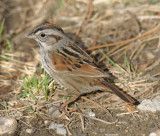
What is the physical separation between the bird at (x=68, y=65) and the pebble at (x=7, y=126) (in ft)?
3.04

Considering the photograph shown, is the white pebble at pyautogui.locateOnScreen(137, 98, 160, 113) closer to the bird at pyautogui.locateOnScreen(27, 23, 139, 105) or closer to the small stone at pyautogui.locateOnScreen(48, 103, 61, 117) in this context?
the bird at pyautogui.locateOnScreen(27, 23, 139, 105)

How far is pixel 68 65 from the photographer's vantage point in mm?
4141

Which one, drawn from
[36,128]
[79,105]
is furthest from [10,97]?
[79,105]

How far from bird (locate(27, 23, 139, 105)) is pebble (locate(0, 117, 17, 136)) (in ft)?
3.04

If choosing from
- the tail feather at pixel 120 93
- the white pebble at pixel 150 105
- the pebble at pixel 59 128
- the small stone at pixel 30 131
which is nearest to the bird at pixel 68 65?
the tail feather at pixel 120 93

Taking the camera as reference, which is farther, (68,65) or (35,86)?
(35,86)

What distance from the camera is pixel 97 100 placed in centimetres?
430

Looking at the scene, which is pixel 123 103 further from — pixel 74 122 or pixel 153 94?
pixel 74 122

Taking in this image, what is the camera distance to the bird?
4.08m

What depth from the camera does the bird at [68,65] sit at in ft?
13.4

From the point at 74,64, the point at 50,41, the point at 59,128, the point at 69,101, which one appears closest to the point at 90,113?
the point at 69,101

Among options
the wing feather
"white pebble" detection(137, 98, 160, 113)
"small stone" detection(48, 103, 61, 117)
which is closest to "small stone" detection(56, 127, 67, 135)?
"small stone" detection(48, 103, 61, 117)

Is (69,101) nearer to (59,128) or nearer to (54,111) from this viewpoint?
(54,111)

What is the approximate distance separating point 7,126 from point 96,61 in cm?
214
